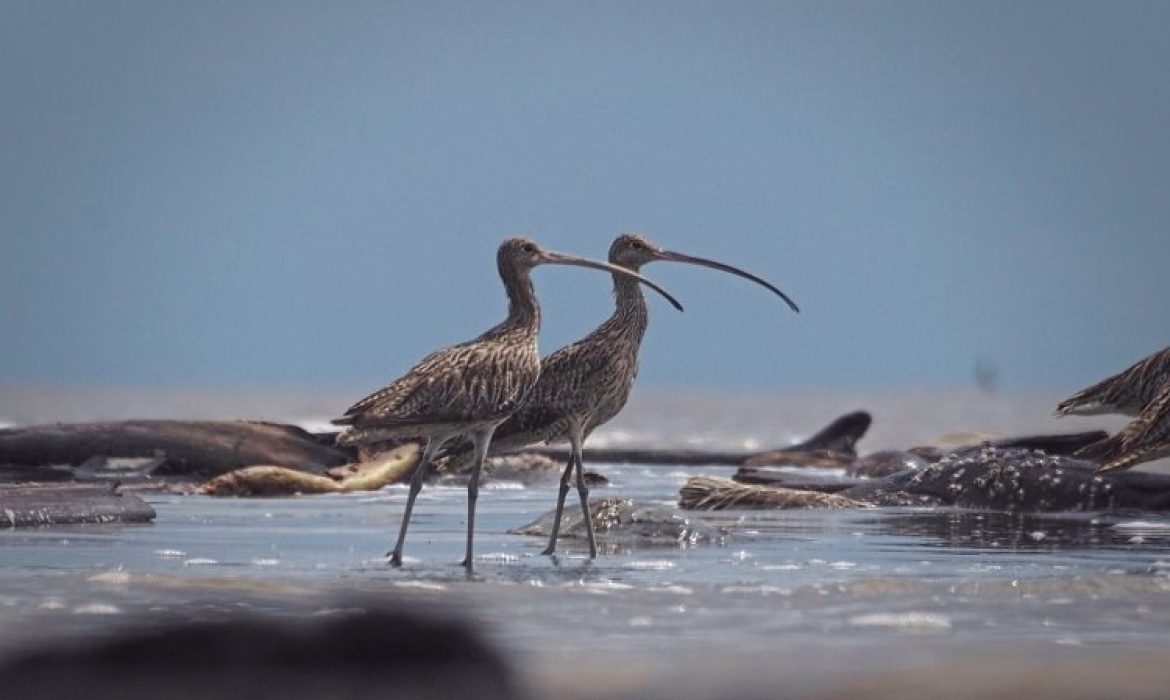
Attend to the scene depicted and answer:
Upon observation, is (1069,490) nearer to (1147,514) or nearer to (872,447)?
(1147,514)

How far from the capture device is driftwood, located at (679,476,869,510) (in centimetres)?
1792

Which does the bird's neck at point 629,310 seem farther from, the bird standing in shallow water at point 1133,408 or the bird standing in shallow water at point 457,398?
the bird standing in shallow water at point 1133,408

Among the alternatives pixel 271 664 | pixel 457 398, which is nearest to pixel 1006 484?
pixel 457 398

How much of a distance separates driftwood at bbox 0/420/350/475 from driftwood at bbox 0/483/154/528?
15.1 ft

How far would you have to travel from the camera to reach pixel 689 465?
2648cm

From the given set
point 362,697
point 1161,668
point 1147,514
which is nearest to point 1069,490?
point 1147,514

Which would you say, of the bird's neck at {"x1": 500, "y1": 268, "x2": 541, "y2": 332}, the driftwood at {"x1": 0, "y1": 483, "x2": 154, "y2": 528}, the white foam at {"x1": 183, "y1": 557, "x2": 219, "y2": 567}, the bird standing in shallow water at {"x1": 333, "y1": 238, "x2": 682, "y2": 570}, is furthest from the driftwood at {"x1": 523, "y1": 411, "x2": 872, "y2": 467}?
the white foam at {"x1": 183, "y1": 557, "x2": 219, "y2": 567}

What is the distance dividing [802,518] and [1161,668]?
334 inches

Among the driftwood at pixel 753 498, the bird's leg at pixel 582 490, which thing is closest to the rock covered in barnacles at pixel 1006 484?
the driftwood at pixel 753 498

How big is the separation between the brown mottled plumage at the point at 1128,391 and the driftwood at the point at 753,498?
2.40 m

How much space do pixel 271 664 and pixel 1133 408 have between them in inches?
463

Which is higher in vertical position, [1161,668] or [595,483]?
[595,483]

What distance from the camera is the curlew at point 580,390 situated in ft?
48.8

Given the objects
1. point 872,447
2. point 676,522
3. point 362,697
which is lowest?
point 362,697
